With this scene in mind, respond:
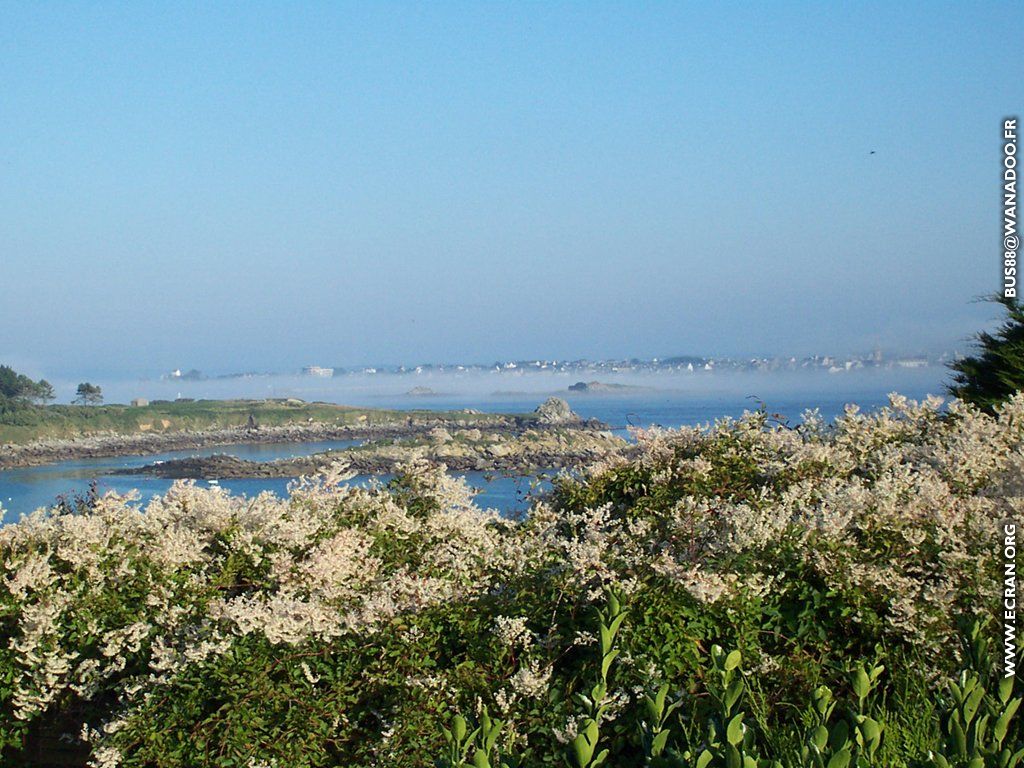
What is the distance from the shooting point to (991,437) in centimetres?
643

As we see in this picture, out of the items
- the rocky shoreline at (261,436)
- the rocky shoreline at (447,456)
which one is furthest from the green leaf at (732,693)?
the rocky shoreline at (261,436)

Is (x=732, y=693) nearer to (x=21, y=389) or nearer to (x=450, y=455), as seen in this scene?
(x=450, y=455)

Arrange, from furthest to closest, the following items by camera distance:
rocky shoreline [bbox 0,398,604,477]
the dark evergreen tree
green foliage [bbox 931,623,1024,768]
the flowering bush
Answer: rocky shoreline [bbox 0,398,604,477] → the dark evergreen tree → the flowering bush → green foliage [bbox 931,623,1024,768]

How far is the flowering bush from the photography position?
167 inches

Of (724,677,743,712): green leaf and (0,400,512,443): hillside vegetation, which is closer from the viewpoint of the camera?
(724,677,743,712): green leaf

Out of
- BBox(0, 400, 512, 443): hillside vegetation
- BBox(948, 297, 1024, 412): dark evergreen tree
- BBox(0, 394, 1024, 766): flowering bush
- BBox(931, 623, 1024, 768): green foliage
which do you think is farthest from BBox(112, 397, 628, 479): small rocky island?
BBox(931, 623, 1024, 768): green foliage

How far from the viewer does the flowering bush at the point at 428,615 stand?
4.23 meters

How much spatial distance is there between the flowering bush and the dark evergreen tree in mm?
3358

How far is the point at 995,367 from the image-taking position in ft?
30.5

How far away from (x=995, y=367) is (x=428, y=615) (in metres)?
6.89

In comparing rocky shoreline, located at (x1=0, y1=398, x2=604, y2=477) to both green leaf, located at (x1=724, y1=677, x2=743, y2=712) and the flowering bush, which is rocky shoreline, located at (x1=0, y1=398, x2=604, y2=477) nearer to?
the flowering bush

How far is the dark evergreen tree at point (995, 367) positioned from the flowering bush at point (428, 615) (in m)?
3.36

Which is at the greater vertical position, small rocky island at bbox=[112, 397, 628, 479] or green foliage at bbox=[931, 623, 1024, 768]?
green foliage at bbox=[931, 623, 1024, 768]

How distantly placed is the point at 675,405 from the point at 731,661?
196ft
